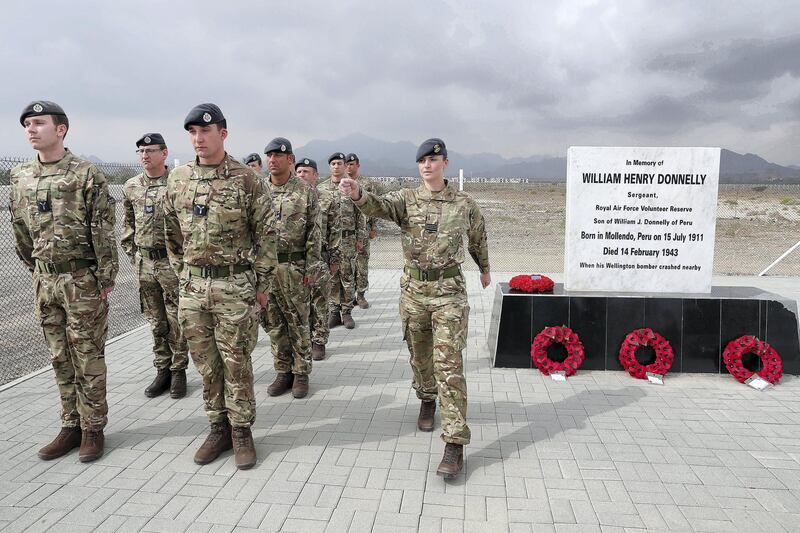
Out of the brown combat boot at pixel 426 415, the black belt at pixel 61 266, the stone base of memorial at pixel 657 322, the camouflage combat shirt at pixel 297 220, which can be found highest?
the camouflage combat shirt at pixel 297 220

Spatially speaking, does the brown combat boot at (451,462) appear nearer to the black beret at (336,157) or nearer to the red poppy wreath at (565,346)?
the red poppy wreath at (565,346)

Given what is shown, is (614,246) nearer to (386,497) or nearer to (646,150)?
(646,150)

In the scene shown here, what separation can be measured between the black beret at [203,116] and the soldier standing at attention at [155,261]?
124 centimetres

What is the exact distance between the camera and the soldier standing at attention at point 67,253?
3410mm

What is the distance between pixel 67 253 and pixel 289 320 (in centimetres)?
181

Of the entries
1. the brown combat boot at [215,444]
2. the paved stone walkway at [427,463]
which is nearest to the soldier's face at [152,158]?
the paved stone walkway at [427,463]

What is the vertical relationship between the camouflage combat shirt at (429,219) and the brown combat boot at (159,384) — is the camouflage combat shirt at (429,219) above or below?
above

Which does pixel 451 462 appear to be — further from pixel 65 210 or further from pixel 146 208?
pixel 146 208

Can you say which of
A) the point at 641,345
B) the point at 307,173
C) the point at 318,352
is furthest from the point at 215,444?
the point at 641,345

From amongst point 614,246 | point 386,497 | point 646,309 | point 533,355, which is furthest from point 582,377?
point 386,497

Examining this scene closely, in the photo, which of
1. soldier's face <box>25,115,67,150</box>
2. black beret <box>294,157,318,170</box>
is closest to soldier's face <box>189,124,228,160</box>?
soldier's face <box>25,115,67,150</box>

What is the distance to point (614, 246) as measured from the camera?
5.45 metres

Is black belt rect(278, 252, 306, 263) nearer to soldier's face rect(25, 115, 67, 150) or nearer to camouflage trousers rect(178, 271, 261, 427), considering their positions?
camouflage trousers rect(178, 271, 261, 427)

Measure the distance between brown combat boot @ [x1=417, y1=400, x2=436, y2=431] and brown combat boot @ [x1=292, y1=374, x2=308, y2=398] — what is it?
1165 mm
